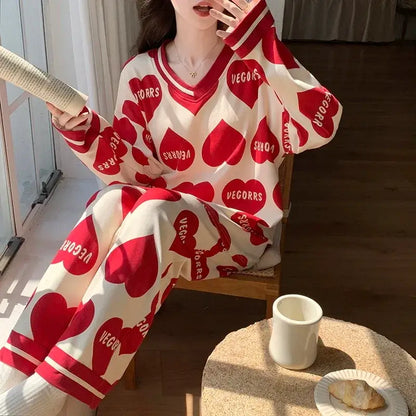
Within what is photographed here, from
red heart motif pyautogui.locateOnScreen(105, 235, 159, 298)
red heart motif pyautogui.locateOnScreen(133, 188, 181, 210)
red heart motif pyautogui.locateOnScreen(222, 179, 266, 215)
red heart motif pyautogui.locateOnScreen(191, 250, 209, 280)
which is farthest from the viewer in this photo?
red heart motif pyautogui.locateOnScreen(222, 179, 266, 215)

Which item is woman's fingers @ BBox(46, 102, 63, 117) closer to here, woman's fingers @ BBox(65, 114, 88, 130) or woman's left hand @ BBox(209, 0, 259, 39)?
woman's fingers @ BBox(65, 114, 88, 130)

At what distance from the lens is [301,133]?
1.37 m

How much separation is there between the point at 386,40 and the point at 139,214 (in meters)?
4.64

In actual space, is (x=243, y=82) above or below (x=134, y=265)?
above

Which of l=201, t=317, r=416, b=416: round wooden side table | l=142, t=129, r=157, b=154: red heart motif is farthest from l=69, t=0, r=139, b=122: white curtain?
l=201, t=317, r=416, b=416: round wooden side table

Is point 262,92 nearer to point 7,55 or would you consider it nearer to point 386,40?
point 7,55

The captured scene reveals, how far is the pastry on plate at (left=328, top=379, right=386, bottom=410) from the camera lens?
1.06 m

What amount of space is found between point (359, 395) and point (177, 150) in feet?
2.30

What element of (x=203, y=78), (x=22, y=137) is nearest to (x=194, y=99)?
(x=203, y=78)

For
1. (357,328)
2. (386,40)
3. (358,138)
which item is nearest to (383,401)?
(357,328)

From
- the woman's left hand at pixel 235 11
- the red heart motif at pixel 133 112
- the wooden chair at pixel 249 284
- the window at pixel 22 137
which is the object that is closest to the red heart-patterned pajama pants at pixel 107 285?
the wooden chair at pixel 249 284

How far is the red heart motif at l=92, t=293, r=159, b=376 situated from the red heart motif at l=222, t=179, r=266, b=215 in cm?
40

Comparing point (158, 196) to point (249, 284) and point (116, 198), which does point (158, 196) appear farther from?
point (249, 284)

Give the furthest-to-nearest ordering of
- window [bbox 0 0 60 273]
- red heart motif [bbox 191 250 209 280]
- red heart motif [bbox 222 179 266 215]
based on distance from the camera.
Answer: window [bbox 0 0 60 273] → red heart motif [bbox 222 179 266 215] → red heart motif [bbox 191 250 209 280]
